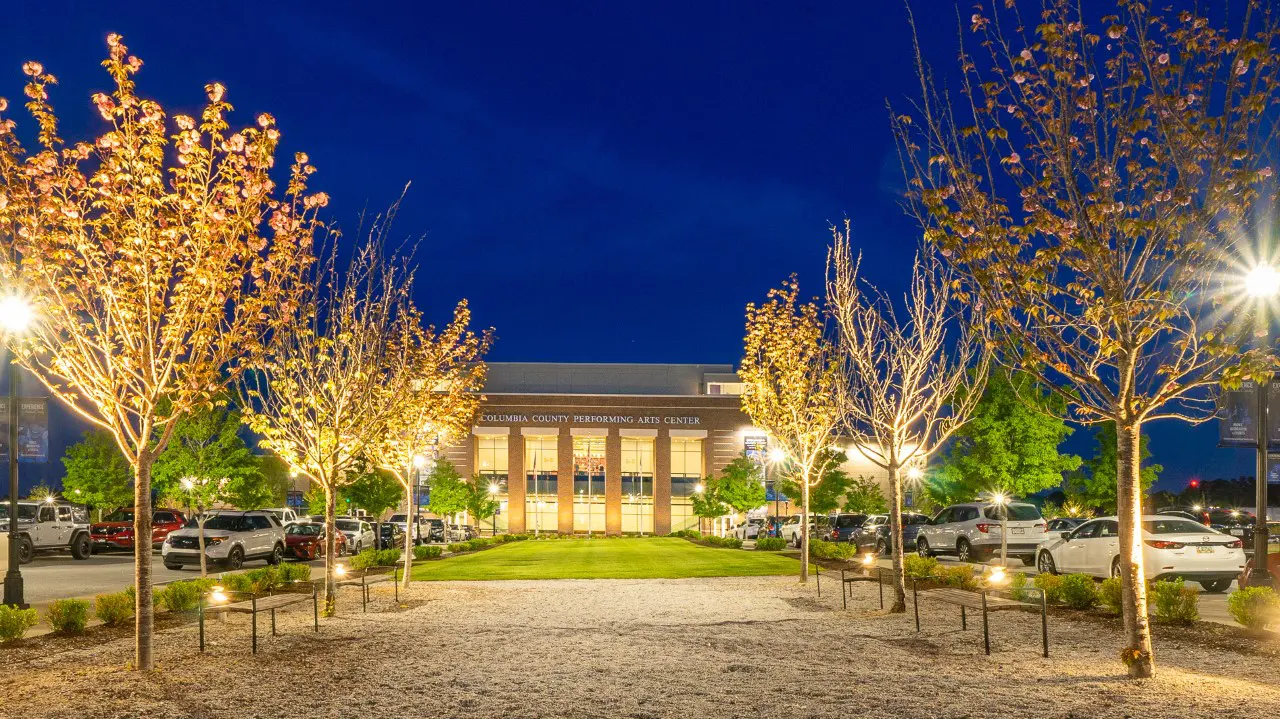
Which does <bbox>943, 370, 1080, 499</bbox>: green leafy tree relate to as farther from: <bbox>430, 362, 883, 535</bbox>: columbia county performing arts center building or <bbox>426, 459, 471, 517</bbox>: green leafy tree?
<bbox>430, 362, 883, 535</bbox>: columbia county performing arts center building

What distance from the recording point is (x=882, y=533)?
3472 centimetres

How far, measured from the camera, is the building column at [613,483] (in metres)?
73.2

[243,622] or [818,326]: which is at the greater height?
[818,326]

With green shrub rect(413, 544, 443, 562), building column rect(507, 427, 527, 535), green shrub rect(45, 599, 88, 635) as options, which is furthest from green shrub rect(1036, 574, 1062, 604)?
building column rect(507, 427, 527, 535)

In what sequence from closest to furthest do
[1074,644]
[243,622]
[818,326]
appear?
1. [1074,644]
2. [243,622]
3. [818,326]

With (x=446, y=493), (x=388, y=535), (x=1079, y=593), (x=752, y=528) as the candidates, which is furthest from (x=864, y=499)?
(x=1079, y=593)

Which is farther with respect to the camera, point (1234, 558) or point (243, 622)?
point (1234, 558)

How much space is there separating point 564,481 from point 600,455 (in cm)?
333

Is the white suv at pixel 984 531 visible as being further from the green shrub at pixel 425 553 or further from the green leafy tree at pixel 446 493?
the green leafy tree at pixel 446 493

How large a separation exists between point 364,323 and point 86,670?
26.1 feet

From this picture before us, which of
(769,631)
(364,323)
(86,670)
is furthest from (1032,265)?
(364,323)

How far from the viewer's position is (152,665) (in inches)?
404

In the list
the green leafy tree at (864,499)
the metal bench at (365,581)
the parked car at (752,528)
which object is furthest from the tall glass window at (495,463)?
the metal bench at (365,581)

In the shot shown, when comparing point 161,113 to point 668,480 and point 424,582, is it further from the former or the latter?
point 668,480
